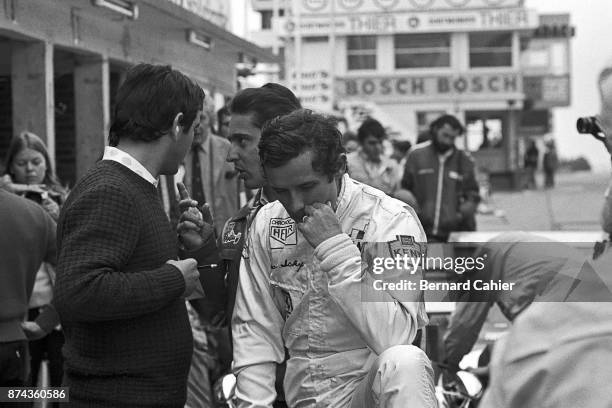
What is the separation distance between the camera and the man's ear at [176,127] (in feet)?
11.6

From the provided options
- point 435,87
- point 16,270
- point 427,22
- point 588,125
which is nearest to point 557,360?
point 588,125

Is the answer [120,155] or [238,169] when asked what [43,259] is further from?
[120,155]

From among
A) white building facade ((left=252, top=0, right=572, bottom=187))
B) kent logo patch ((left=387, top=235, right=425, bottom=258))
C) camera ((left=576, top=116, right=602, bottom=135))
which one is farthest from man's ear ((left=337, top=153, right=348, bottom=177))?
white building facade ((left=252, top=0, right=572, bottom=187))

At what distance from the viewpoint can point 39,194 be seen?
644 centimetres

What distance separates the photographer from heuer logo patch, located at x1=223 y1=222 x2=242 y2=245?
4.13 metres

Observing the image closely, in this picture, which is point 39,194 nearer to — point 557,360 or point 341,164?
point 341,164

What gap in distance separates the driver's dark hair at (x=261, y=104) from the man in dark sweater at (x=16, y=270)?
4.55 feet

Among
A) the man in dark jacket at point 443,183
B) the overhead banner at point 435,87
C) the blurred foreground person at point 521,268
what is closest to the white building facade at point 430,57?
the overhead banner at point 435,87

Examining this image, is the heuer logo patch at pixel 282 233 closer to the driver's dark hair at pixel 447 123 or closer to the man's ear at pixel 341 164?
the man's ear at pixel 341 164

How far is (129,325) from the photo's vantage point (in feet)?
11.2

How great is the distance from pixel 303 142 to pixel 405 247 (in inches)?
19.1

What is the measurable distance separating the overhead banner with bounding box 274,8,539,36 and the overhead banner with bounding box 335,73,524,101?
238 centimetres

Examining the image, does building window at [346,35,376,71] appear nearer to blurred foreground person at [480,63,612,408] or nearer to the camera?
the camera

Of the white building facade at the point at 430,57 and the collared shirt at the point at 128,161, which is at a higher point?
the white building facade at the point at 430,57
